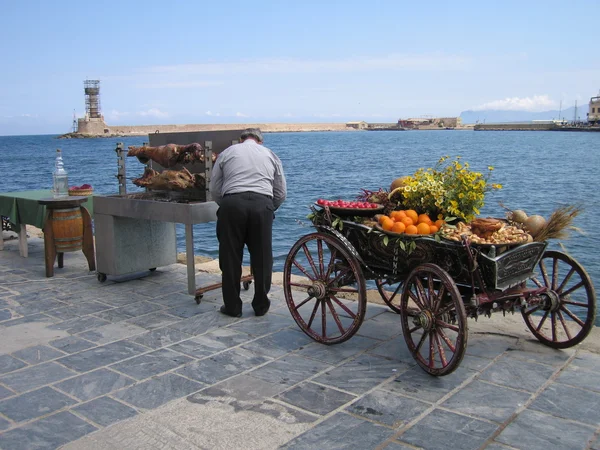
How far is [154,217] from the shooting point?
681 cm

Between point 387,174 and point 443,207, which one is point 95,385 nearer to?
point 443,207

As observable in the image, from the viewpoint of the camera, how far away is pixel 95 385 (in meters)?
4.44

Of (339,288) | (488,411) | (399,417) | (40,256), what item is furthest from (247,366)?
(40,256)

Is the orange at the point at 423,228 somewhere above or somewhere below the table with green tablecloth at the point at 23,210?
above

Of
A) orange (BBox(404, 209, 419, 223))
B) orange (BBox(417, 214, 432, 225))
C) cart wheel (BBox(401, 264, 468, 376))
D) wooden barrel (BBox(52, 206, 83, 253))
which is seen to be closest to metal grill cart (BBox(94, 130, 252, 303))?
wooden barrel (BBox(52, 206, 83, 253))

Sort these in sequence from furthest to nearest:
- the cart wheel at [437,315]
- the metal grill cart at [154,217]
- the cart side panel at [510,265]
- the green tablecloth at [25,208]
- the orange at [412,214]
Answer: the green tablecloth at [25,208] → the metal grill cart at [154,217] → the orange at [412,214] → the cart side panel at [510,265] → the cart wheel at [437,315]

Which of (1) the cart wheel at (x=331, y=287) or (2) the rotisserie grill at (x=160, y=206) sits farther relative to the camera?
(2) the rotisserie grill at (x=160, y=206)

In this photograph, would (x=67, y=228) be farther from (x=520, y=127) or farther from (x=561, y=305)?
(x=520, y=127)

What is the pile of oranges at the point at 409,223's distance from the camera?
183 inches

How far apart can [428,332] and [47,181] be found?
4068 centimetres

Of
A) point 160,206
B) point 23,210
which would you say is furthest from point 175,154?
point 23,210

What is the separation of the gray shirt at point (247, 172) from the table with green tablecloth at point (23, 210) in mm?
3234

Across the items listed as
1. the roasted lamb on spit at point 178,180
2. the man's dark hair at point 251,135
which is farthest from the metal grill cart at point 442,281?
the roasted lamb on spit at point 178,180

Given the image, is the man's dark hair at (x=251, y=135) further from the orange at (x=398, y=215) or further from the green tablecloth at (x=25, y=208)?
the green tablecloth at (x=25, y=208)
